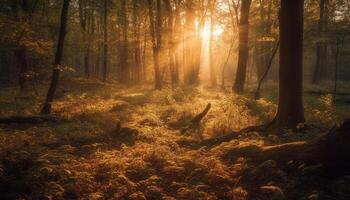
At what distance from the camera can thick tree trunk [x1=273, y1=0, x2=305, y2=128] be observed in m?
11.4

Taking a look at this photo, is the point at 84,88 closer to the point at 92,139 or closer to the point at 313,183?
the point at 92,139

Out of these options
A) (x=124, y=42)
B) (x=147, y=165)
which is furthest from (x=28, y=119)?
(x=124, y=42)

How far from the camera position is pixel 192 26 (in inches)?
1687

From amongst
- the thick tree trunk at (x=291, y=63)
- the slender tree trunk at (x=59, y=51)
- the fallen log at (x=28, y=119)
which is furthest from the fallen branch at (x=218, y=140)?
the slender tree trunk at (x=59, y=51)

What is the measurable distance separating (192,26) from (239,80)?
18.7 meters

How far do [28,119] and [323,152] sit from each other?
1195 centimetres

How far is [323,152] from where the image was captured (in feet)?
23.9

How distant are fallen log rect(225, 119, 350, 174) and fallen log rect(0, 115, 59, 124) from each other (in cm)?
980

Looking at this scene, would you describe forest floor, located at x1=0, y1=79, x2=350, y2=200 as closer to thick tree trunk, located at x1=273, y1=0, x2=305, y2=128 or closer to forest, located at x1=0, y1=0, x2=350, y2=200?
forest, located at x1=0, y1=0, x2=350, y2=200

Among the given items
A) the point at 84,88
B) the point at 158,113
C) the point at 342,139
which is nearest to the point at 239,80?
the point at 158,113

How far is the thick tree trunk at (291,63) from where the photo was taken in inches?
449

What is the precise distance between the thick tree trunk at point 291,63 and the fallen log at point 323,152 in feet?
10.6

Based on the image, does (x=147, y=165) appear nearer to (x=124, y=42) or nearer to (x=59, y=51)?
(x=59, y=51)

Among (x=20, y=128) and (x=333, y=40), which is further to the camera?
(x=333, y=40)
